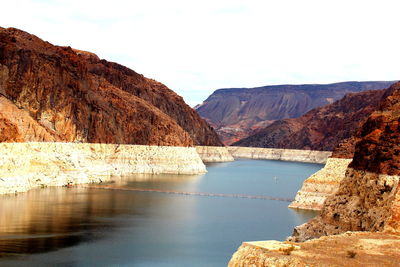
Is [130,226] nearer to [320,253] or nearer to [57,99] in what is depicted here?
[320,253]

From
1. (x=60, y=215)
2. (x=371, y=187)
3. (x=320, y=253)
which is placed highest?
(x=371, y=187)

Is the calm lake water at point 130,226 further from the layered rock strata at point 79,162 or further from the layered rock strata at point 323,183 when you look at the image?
the layered rock strata at point 79,162

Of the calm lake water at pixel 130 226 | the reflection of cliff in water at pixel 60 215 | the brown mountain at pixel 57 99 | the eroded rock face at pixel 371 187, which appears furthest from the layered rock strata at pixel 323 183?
the brown mountain at pixel 57 99

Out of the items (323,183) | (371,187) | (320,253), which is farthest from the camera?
(323,183)

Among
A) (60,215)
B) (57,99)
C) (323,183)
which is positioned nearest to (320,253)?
(60,215)

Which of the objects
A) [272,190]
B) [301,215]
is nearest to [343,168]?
[301,215]

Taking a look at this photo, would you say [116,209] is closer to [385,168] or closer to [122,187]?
[122,187]
